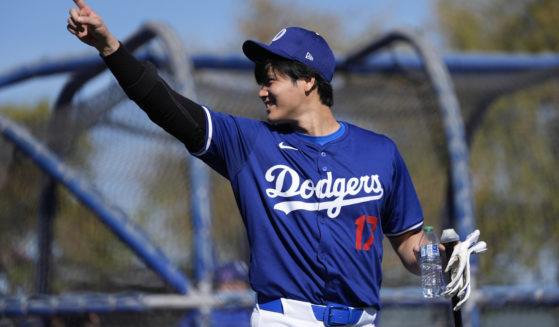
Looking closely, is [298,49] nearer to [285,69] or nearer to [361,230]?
[285,69]

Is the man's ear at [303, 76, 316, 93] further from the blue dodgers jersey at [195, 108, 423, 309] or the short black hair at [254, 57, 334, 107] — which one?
the blue dodgers jersey at [195, 108, 423, 309]

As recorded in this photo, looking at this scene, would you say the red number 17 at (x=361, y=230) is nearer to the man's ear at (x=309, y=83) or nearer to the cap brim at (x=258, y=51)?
the man's ear at (x=309, y=83)

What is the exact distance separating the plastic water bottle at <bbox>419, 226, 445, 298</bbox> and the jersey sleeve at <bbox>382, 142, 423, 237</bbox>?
13 centimetres

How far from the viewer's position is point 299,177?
3143 millimetres

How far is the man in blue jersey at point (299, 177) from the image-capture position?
295 cm

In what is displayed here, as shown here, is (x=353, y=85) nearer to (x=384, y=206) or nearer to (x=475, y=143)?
(x=475, y=143)

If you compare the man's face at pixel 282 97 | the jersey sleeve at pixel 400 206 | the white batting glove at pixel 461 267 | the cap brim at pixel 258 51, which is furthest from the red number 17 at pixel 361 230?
the cap brim at pixel 258 51

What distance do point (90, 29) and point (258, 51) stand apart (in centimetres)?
77

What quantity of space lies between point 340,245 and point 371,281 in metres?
0.22

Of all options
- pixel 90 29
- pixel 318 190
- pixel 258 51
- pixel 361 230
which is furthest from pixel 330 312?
pixel 90 29

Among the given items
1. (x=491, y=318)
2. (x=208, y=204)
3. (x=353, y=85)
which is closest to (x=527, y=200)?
(x=491, y=318)

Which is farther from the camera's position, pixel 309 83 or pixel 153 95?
pixel 309 83

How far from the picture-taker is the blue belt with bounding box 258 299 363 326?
9.73 ft

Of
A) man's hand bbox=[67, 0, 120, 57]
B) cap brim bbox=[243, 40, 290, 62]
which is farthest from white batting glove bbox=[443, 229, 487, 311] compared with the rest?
man's hand bbox=[67, 0, 120, 57]
